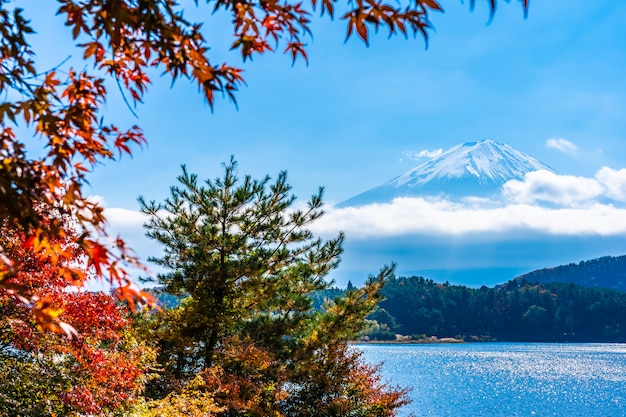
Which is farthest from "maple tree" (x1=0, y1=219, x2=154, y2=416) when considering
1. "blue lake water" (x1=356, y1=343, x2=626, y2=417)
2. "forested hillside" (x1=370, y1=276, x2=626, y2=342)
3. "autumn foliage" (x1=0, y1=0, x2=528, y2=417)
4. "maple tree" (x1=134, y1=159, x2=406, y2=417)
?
"forested hillside" (x1=370, y1=276, x2=626, y2=342)

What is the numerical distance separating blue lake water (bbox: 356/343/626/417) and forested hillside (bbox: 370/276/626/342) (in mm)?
46472

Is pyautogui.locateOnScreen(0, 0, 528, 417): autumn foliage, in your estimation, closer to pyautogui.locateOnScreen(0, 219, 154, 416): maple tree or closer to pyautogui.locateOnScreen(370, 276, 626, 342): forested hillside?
pyautogui.locateOnScreen(0, 219, 154, 416): maple tree

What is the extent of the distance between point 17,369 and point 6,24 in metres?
6.31

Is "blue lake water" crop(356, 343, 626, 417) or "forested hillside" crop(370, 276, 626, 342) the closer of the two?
"blue lake water" crop(356, 343, 626, 417)

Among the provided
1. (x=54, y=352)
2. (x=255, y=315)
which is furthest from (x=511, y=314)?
(x=54, y=352)

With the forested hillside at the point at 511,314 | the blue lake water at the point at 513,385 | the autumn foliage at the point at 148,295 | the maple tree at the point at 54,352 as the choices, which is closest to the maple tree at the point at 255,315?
the autumn foliage at the point at 148,295

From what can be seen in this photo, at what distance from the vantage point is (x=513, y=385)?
5506 centimetres

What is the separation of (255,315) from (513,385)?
1857 inches

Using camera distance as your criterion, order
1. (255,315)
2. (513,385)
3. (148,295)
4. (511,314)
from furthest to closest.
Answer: (511,314) < (513,385) < (255,315) < (148,295)

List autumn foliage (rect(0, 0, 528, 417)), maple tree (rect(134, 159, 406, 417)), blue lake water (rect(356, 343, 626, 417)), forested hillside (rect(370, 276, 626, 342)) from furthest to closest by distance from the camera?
forested hillside (rect(370, 276, 626, 342)), blue lake water (rect(356, 343, 626, 417)), maple tree (rect(134, 159, 406, 417)), autumn foliage (rect(0, 0, 528, 417))

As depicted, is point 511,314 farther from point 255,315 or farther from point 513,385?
point 255,315

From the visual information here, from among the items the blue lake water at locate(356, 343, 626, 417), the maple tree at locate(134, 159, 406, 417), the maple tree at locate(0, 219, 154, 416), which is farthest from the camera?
the blue lake water at locate(356, 343, 626, 417)

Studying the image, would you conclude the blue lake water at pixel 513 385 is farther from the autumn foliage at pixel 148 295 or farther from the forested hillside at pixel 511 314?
the forested hillside at pixel 511 314

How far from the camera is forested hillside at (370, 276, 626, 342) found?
426 feet
